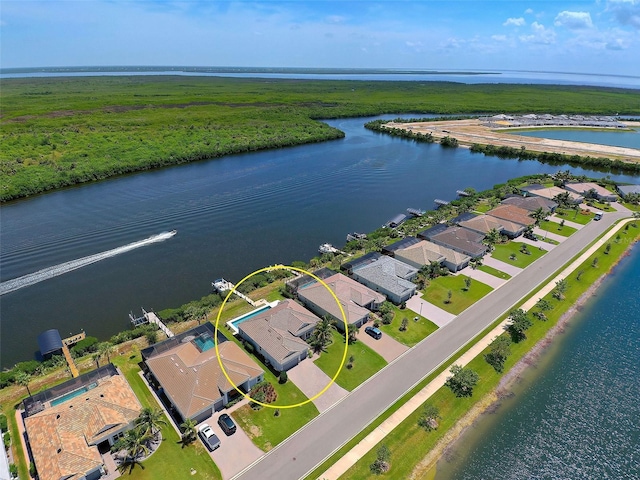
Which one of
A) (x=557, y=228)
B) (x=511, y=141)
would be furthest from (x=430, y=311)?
(x=511, y=141)

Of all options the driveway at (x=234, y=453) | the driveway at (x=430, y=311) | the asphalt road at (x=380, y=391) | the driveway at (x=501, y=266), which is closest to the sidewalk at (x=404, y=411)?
the asphalt road at (x=380, y=391)

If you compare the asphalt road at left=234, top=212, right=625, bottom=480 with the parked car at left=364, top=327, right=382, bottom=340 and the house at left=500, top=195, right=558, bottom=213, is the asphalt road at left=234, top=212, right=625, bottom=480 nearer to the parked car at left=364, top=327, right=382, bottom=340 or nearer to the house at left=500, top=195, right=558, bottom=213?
the parked car at left=364, top=327, right=382, bottom=340

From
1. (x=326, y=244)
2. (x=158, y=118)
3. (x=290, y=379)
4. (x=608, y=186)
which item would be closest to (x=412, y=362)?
(x=290, y=379)

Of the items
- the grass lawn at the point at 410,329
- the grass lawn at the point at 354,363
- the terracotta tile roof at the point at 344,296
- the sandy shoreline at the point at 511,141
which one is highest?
the sandy shoreline at the point at 511,141

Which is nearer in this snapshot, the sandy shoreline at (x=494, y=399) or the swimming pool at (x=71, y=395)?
the sandy shoreline at (x=494, y=399)

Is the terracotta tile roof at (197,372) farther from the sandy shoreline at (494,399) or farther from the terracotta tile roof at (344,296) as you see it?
the sandy shoreline at (494,399)

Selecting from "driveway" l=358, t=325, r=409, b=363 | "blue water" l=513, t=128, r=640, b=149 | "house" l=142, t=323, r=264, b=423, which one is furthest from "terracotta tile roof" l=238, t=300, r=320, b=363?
"blue water" l=513, t=128, r=640, b=149
